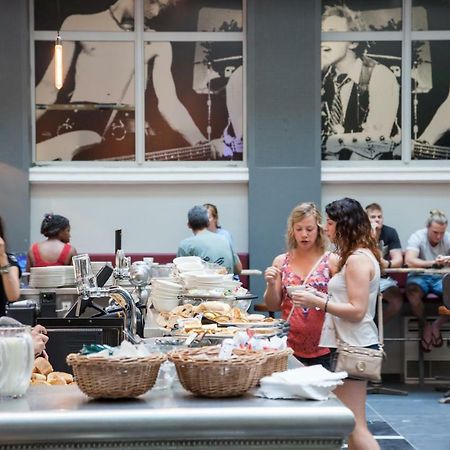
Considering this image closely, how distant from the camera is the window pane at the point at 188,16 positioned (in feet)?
36.7

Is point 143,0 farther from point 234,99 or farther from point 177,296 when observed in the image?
point 177,296

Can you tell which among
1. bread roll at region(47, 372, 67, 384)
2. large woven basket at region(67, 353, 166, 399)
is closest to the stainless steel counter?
large woven basket at region(67, 353, 166, 399)

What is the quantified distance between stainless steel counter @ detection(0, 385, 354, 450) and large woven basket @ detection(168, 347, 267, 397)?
0.07 metres

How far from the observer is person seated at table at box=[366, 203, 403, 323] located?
9.87m

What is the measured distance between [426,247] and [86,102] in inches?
159

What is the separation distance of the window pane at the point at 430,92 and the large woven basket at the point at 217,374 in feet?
28.3

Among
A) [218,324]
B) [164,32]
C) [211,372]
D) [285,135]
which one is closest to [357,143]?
[285,135]

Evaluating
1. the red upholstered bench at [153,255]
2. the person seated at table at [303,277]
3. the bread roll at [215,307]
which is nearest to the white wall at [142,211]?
the red upholstered bench at [153,255]

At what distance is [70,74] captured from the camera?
11156mm

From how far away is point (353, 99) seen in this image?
1116 centimetres

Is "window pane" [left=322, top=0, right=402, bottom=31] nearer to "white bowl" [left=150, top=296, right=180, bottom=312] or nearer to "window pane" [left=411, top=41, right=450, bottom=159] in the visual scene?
"window pane" [left=411, top=41, right=450, bottom=159]

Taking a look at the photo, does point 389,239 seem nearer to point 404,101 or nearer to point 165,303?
point 404,101

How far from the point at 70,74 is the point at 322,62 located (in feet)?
9.11

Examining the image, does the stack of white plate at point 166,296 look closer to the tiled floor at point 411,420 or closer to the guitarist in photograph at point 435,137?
the tiled floor at point 411,420
